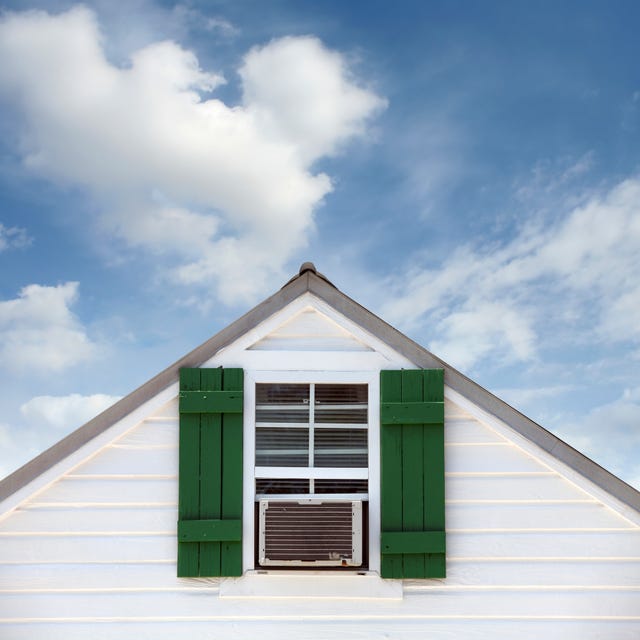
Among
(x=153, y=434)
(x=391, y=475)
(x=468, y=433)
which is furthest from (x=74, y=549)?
(x=468, y=433)

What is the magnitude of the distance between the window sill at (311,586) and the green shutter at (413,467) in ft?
0.64

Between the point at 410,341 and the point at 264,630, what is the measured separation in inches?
96.6

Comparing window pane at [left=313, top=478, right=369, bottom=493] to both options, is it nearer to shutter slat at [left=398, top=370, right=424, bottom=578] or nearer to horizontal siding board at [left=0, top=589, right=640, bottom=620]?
shutter slat at [left=398, top=370, right=424, bottom=578]

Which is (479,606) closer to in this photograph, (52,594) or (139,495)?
(139,495)

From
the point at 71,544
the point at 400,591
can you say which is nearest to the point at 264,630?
the point at 400,591

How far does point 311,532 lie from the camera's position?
528 cm

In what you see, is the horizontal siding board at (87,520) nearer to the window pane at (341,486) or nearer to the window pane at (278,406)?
the window pane at (278,406)

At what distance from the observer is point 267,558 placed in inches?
209

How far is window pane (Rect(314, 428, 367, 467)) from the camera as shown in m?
5.48

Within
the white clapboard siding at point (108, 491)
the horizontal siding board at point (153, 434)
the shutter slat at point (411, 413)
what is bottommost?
the white clapboard siding at point (108, 491)

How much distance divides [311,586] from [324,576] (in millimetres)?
129

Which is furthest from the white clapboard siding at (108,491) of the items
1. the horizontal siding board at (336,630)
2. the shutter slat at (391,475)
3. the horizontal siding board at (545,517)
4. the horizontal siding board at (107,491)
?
A: the horizontal siding board at (545,517)

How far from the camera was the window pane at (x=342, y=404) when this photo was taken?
5.52 metres

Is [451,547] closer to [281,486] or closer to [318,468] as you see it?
[318,468]
